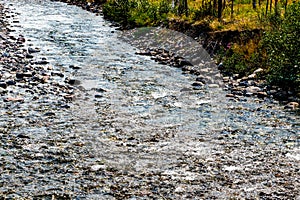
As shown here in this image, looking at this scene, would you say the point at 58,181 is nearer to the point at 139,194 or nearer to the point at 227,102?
the point at 139,194

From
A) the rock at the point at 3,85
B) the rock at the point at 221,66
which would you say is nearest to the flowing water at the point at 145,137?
the rock at the point at 221,66

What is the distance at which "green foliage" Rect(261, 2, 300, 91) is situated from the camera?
1573 cm

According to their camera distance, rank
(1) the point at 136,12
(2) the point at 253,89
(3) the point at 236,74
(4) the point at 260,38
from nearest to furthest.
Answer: (2) the point at 253,89 < (3) the point at 236,74 < (4) the point at 260,38 < (1) the point at 136,12

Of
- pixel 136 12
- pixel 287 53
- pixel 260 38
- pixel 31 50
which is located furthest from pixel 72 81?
pixel 136 12

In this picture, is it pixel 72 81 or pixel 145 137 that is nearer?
pixel 145 137

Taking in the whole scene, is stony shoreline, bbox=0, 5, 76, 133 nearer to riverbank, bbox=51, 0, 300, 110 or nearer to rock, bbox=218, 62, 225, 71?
riverbank, bbox=51, 0, 300, 110

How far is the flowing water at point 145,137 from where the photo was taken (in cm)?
949

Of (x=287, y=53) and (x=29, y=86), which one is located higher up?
(x=287, y=53)

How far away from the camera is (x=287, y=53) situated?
16016 millimetres

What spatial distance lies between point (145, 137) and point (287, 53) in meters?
6.52

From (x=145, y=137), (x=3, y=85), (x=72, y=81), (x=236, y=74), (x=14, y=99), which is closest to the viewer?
(x=145, y=137)

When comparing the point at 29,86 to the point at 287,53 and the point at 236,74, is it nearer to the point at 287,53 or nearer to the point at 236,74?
the point at 236,74

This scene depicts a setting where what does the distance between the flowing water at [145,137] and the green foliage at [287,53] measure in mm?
1259

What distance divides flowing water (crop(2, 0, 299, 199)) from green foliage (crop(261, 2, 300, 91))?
1.26 metres
